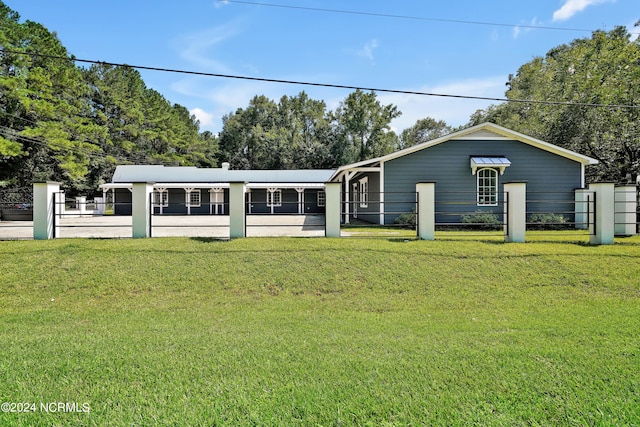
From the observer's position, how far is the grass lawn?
267cm

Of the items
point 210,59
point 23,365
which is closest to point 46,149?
point 210,59

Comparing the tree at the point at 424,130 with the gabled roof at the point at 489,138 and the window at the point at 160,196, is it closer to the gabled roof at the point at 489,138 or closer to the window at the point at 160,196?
the window at the point at 160,196

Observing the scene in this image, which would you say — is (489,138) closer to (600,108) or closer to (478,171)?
(478,171)

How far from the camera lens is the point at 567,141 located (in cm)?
1972

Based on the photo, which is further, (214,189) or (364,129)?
(364,129)

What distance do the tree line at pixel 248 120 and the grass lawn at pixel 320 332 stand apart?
17.5 ft

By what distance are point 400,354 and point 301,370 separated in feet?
3.26

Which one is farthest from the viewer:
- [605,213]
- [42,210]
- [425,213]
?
[425,213]

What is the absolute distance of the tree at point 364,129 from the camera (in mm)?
42656

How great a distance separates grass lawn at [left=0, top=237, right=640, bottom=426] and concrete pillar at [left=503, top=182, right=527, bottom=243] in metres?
0.40

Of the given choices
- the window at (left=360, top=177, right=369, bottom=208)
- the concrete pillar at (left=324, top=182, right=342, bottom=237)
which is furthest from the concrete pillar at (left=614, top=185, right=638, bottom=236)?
the window at (left=360, top=177, right=369, bottom=208)

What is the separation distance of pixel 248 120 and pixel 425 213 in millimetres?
42289

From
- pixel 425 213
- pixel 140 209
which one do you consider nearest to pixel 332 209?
pixel 425 213

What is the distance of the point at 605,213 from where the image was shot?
8.67 metres
